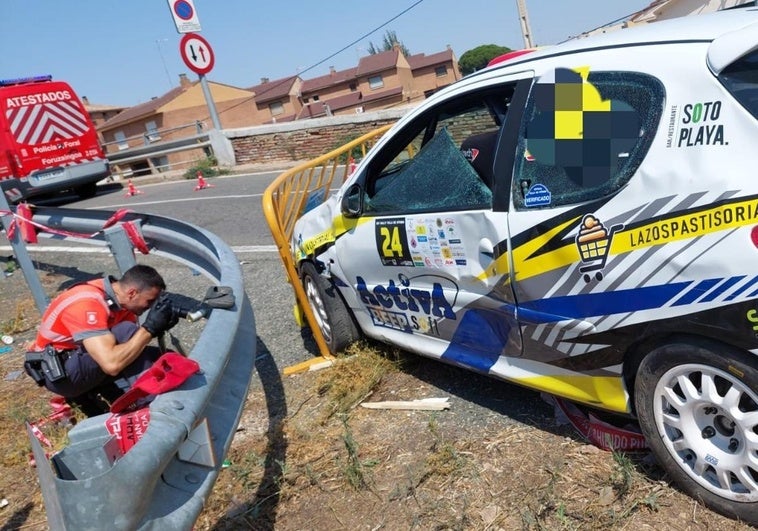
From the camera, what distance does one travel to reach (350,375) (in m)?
4.18

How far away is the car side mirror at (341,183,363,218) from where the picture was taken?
3889mm

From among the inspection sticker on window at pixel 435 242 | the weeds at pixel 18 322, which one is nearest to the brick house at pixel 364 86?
the weeds at pixel 18 322

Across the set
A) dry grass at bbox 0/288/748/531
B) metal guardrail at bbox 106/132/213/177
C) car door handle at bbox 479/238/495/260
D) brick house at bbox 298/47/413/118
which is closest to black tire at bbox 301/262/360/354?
dry grass at bbox 0/288/748/531

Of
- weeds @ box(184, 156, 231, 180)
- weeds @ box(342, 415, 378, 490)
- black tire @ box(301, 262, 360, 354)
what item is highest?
weeds @ box(184, 156, 231, 180)

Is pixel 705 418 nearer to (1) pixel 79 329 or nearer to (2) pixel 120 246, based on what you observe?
(1) pixel 79 329

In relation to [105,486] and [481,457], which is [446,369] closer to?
[481,457]

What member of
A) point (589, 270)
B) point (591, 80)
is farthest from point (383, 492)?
point (591, 80)

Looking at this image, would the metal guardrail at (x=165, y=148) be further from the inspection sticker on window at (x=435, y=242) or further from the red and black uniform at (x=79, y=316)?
the inspection sticker on window at (x=435, y=242)

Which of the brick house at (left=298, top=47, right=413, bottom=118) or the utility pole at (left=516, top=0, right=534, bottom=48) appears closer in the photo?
the utility pole at (left=516, top=0, right=534, bottom=48)

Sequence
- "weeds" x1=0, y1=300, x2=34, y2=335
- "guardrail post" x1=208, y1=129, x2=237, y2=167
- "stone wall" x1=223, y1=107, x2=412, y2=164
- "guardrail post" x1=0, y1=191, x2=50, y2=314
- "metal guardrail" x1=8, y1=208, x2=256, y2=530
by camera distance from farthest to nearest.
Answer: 1. "guardrail post" x1=208, y1=129, x2=237, y2=167
2. "stone wall" x1=223, y1=107, x2=412, y2=164
3. "weeds" x1=0, y1=300, x2=34, y2=335
4. "guardrail post" x1=0, y1=191, x2=50, y2=314
5. "metal guardrail" x1=8, y1=208, x2=256, y2=530

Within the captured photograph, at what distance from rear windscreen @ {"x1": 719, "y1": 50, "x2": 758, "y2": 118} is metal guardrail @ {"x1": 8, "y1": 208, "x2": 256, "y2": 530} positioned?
2.11 m

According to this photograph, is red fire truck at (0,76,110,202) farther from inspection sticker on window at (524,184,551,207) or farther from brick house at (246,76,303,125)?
brick house at (246,76,303,125)

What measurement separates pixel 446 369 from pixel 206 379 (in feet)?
6.92

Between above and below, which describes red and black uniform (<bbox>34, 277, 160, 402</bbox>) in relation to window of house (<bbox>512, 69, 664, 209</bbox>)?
below
